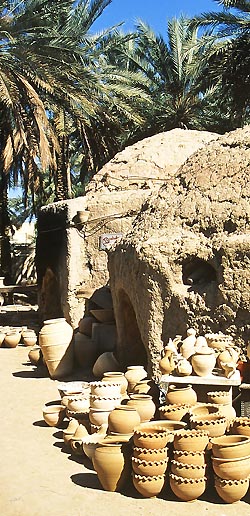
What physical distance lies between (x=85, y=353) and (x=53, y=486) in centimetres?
390

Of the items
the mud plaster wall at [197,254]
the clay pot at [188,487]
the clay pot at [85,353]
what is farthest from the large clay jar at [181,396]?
the clay pot at [85,353]

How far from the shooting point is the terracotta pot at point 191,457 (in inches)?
158

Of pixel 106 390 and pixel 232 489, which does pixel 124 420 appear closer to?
pixel 106 390

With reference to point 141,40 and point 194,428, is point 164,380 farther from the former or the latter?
point 141,40

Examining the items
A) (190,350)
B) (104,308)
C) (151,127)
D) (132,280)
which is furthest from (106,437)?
(151,127)

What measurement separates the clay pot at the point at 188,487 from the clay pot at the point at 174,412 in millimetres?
673

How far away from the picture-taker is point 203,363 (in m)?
5.20

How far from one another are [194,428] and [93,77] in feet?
34.0

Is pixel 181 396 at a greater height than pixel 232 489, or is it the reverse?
pixel 181 396

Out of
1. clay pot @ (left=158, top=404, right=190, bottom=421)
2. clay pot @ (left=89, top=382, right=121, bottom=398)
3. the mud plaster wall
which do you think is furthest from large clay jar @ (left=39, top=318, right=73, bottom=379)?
clay pot @ (left=158, top=404, right=190, bottom=421)

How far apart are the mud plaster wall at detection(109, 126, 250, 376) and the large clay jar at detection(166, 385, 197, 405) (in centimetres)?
120

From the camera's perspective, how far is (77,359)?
8312mm

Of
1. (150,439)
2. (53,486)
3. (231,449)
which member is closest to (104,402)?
(53,486)

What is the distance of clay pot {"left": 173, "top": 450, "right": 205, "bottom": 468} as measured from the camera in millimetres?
4016
